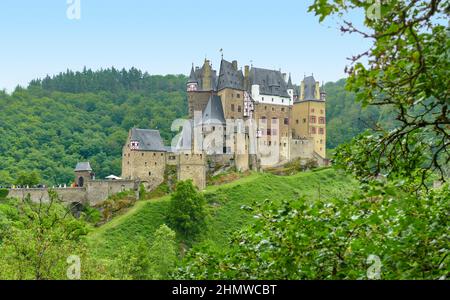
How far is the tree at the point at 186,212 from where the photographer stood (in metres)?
53.4

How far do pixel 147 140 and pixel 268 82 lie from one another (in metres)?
16.5

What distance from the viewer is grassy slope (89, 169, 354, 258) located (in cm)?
5197

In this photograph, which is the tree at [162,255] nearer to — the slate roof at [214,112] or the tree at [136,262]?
the tree at [136,262]

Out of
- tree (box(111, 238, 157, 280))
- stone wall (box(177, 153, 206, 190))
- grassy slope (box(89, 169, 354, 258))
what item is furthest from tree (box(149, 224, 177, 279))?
stone wall (box(177, 153, 206, 190))

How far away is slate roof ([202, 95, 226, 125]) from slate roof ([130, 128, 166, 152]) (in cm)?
547

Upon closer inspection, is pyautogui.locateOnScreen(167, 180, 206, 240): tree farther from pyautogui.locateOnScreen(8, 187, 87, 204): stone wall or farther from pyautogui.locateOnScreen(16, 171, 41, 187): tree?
pyautogui.locateOnScreen(16, 171, 41, 187): tree

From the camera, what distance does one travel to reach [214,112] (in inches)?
2525

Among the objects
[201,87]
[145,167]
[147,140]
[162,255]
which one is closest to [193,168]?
[145,167]

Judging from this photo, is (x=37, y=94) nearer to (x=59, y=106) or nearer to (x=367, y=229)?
(x=59, y=106)

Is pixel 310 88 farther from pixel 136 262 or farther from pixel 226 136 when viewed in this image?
pixel 136 262

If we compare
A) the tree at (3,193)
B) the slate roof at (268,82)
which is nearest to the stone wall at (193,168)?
the slate roof at (268,82)

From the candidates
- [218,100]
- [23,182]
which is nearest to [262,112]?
[218,100]

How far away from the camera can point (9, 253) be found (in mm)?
26969

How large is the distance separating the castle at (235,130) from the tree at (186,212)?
16.3 ft
